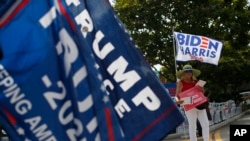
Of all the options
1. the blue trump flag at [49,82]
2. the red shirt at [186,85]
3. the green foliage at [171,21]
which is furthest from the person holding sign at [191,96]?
the green foliage at [171,21]

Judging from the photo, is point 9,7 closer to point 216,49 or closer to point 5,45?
point 5,45

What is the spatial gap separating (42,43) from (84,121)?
23 cm

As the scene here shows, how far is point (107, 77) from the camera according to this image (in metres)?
1.39

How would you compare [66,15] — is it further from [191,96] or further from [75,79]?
[191,96]

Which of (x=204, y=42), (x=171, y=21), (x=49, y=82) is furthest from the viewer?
(x=171, y=21)

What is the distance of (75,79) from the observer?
133cm

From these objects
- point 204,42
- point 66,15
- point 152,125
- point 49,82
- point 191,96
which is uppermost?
point 66,15

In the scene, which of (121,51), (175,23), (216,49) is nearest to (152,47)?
(175,23)

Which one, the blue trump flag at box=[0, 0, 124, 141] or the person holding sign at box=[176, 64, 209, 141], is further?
the person holding sign at box=[176, 64, 209, 141]

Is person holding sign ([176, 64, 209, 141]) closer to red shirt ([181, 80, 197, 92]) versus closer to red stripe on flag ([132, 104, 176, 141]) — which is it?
red shirt ([181, 80, 197, 92])

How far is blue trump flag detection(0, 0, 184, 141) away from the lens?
1.28 meters

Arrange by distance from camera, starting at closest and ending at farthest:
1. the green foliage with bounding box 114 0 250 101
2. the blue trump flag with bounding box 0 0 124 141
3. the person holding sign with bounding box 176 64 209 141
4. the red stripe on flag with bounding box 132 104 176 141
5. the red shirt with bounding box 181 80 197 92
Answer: the blue trump flag with bounding box 0 0 124 141 → the red stripe on flag with bounding box 132 104 176 141 → the person holding sign with bounding box 176 64 209 141 → the red shirt with bounding box 181 80 197 92 → the green foliage with bounding box 114 0 250 101

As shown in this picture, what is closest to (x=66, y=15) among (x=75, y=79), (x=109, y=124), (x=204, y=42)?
(x=75, y=79)

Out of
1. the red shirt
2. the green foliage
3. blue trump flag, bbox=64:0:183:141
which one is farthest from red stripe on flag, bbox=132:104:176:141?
the green foliage
